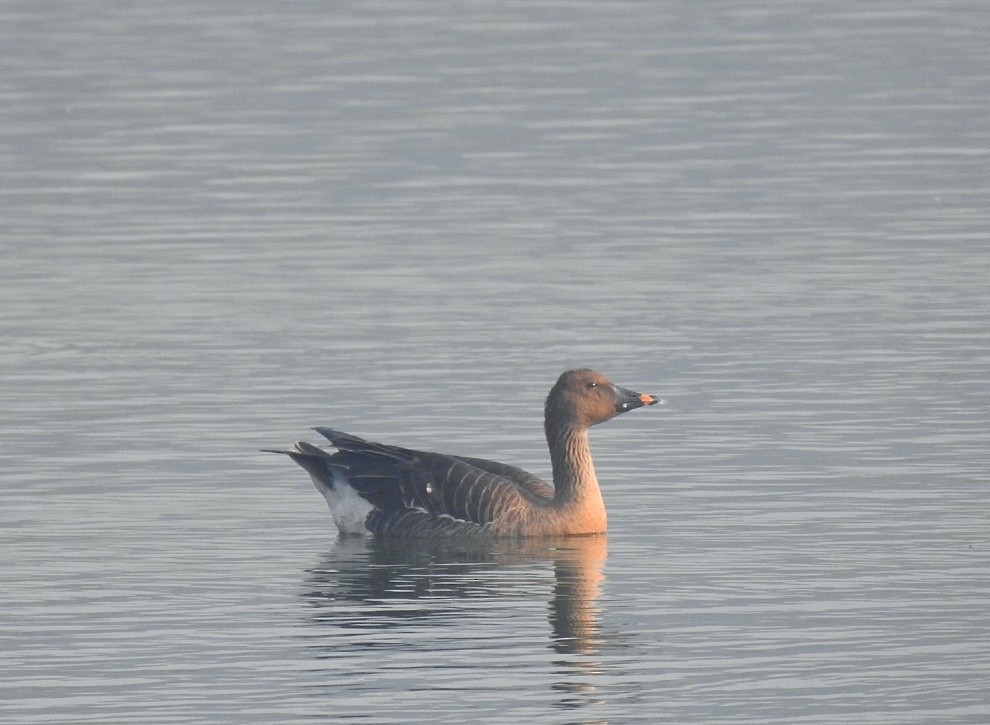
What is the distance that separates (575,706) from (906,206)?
22250mm

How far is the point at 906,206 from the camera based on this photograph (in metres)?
34.6

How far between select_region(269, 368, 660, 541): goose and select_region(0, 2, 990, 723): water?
0.24m

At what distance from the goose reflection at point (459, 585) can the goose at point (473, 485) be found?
13 cm

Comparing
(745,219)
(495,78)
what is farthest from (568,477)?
(495,78)

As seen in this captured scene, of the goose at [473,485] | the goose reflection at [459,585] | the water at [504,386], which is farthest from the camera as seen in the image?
the goose at [473,485]

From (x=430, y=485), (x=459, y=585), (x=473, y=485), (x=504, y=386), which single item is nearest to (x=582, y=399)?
(x=473, y=485)

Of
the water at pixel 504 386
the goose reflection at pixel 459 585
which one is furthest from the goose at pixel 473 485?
the water at pixel 504 386

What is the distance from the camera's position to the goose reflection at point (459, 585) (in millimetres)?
15320

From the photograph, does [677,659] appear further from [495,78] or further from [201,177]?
[495,78]

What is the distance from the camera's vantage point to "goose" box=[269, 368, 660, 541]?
59.5 ft

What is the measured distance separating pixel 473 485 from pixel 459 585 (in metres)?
1.62

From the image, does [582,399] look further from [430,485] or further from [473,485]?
[430,485]

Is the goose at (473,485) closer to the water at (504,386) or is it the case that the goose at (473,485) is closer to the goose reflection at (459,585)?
the goose reflection at (459,585)

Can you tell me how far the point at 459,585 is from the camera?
16.6 meters
